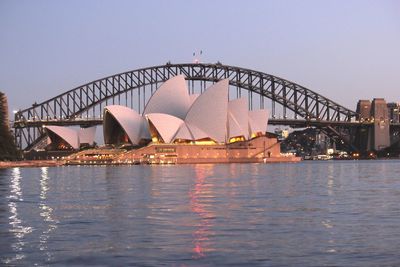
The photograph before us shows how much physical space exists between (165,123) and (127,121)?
28.5ft

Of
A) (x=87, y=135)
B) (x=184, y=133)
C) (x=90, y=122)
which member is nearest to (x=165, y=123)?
(x=184, y=133)

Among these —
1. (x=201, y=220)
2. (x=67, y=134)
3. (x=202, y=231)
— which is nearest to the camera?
(x=202, y=231)

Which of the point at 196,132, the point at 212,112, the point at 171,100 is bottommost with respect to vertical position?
the point at 196,132

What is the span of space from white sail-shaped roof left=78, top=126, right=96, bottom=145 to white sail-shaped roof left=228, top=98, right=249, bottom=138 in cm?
3450

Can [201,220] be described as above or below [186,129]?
below

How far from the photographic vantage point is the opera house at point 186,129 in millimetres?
120688

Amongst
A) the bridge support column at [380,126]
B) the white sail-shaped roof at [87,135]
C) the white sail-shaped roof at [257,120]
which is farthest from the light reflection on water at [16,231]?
the bridge support column at [380,126]

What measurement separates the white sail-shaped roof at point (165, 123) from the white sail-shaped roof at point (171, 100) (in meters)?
1.19

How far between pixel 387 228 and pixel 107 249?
343 inches

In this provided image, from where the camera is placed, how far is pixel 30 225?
2377cm

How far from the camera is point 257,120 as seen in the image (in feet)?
451

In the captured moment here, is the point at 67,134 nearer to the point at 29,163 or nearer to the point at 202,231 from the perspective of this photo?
the point at 29,163

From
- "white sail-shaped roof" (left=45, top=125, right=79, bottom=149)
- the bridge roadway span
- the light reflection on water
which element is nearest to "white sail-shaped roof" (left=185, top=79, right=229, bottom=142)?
the bridge roadway span

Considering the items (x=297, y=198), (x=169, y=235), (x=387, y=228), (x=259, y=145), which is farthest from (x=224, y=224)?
(x=259, y=145)
